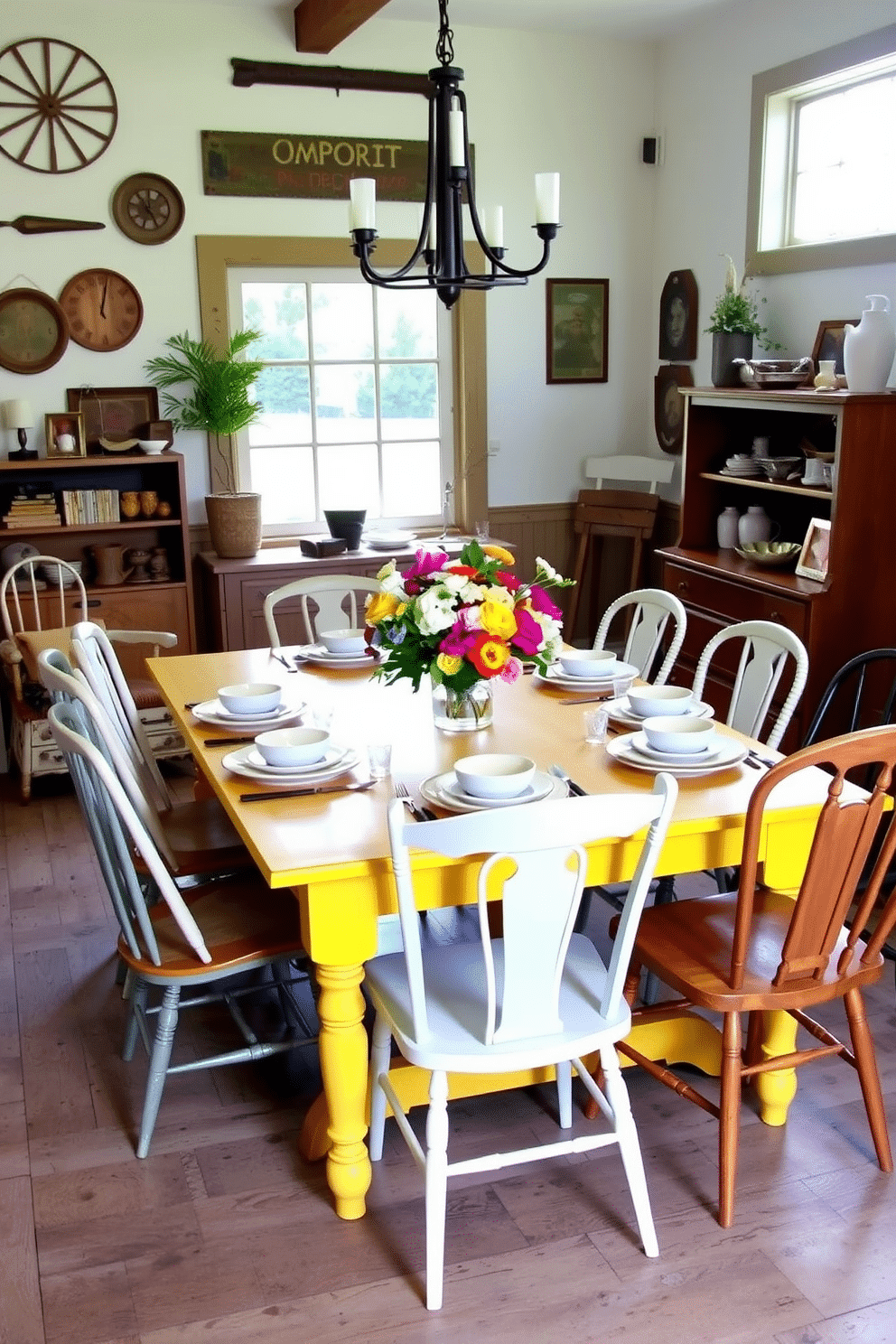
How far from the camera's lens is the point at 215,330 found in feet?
16.6

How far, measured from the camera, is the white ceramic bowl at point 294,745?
8.20 ft

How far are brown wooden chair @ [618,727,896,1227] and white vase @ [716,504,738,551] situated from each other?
7.83 ft

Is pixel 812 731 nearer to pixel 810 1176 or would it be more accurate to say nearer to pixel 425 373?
pixel 810 1176

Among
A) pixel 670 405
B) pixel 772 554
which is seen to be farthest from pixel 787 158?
pixel 772 554

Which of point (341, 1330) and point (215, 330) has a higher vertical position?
point (215, 330)

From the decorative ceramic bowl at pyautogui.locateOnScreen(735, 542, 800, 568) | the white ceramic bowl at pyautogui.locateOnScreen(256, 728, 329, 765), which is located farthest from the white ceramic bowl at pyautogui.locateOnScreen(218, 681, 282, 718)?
the decorative ceramic bowl at pyautogui.locateOnScreen(735, 542, 800, 568)

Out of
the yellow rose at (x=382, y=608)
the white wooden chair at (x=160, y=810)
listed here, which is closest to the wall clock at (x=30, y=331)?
the white wooden chair at (x=160, y=810)

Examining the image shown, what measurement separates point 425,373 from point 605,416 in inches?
35.2

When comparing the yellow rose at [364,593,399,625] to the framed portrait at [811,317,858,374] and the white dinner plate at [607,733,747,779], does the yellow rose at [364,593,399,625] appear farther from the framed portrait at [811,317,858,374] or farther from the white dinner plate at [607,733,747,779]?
the framed portrait at [811,317,858,374]

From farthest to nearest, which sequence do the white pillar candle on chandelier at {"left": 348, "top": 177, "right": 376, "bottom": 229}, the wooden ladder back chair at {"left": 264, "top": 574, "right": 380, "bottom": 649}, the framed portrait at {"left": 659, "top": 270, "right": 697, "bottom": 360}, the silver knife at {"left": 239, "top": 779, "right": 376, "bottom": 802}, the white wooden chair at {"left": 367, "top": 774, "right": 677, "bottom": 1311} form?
the framed portrait at {"left": 659, "top": 270, "right": 697, "bottom": 360}
the wooden ladder back chair at {"left": 264, "top": 574, "right": 380, "bottom": 649}
the white pillar candle on chandelier at {"left": 348, "top": 177, "right": 376, "bottom": 229}
the silver knife at {"left": 239, "top": 779, "right": 376, "bottom": 802}
the white wooden chair at {"left": 367, "top": 774, "right": 677, "bottom": 1311}

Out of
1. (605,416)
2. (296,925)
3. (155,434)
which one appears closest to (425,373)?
(605,416)

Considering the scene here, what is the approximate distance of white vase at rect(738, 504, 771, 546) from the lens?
4.57m

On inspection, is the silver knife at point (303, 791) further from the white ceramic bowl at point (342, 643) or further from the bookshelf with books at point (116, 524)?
the bookshelf with books at point (116, 524)

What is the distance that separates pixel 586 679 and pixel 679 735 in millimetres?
647
